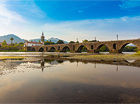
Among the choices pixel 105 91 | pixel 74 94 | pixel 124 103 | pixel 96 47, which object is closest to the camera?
pixel 124 103

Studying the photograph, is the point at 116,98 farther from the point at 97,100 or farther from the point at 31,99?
the point at 31,99

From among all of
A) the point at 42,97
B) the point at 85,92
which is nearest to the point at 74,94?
the point at 85,92

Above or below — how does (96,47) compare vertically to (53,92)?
above

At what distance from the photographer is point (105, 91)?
587 centimetres

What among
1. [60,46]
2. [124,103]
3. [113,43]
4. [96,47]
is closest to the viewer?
[124,103]

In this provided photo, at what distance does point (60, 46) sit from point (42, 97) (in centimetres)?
9047

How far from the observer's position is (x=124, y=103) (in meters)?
4.59

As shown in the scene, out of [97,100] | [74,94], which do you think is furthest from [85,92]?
[97,100]

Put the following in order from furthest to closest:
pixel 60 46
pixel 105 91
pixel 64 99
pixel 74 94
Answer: pixel 60 46
pixel 105 91
pixel 74 94
pixel 64 99

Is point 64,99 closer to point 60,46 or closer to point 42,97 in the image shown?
point 42,97

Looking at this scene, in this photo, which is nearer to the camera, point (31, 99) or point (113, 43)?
point (31, 99)

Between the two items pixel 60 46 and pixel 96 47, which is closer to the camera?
pixel 96 47

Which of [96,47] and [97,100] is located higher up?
[96,47]

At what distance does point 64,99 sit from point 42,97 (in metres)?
1.12
